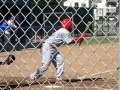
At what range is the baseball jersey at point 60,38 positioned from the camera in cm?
862

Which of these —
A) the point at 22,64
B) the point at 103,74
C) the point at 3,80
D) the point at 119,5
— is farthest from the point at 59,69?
the point at 119,5

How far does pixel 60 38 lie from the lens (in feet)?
30.5

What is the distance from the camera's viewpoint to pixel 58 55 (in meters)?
10.5

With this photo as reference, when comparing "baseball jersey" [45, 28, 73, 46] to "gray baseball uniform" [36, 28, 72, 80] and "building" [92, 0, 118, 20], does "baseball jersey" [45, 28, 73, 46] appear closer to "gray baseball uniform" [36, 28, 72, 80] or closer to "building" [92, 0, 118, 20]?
"gray baseball uniform" [36, 28, 72, 80]

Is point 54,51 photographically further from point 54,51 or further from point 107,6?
point 107,6

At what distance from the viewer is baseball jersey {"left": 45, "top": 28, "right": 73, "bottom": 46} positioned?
8625 mm

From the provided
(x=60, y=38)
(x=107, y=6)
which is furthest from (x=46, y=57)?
(x=107, y=6)

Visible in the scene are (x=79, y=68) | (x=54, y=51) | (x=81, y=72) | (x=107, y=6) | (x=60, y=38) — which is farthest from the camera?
(x=79, y=68)

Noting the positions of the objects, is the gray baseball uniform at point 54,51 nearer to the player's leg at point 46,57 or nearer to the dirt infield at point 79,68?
the player's leg at point 46,57

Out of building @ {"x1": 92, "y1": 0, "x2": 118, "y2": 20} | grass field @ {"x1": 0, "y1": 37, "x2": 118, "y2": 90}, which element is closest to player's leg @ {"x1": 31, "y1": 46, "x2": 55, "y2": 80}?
grass field @ {"x1": 0, "y1": 37, "x2": 118, "y2": 90}

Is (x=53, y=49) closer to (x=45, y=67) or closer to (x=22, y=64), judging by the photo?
(x=45, y=67)

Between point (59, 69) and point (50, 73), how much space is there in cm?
220

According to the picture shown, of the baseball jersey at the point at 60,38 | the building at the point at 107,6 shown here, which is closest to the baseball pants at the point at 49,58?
the baseball jersey at the point at 60,38

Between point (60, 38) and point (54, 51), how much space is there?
3.33 ft
